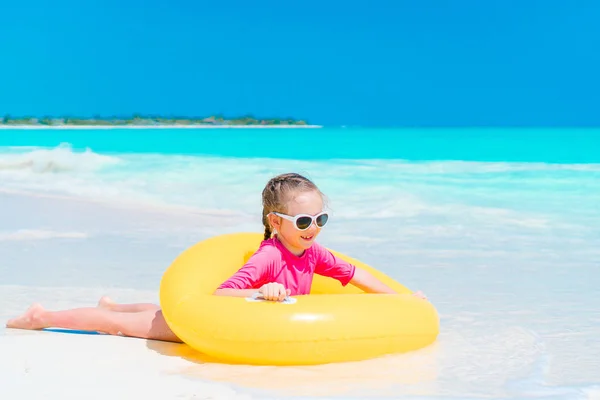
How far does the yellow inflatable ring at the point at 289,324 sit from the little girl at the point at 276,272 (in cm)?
9

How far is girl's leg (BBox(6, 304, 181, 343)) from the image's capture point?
134 inches

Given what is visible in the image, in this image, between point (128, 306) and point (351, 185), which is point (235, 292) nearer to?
point (128, 306)

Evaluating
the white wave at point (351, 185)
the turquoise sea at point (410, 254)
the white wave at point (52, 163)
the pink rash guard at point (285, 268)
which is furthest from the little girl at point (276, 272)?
the white wave at point (52, 163)

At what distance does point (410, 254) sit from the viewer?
5.78 m

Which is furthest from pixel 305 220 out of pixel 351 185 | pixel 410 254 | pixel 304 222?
pixel 351 185

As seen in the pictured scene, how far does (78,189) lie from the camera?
36.8 feet

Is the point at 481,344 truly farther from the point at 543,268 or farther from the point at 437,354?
the point at 543,268

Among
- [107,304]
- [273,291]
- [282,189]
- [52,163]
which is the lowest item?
[273,291]

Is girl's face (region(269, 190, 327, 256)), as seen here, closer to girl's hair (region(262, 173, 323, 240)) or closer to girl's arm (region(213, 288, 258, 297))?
girl's hair (region(262, 173, 323, 240))

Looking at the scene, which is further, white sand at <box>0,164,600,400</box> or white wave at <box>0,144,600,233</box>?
white wave at <box>0,144,600,233</box>

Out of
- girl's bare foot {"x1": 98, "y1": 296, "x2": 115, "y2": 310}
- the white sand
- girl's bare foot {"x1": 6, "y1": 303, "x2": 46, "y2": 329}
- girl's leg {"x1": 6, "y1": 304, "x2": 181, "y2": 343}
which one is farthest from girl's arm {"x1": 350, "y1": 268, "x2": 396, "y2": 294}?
girl's bare foot {"x1": 6, "y1": 303, "x2": 46, "y2": 329}

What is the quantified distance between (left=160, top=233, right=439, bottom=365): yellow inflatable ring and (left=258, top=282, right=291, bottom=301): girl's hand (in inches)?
1.0

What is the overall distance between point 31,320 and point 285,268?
109 cm

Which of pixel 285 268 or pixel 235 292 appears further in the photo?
pixel 285 268
